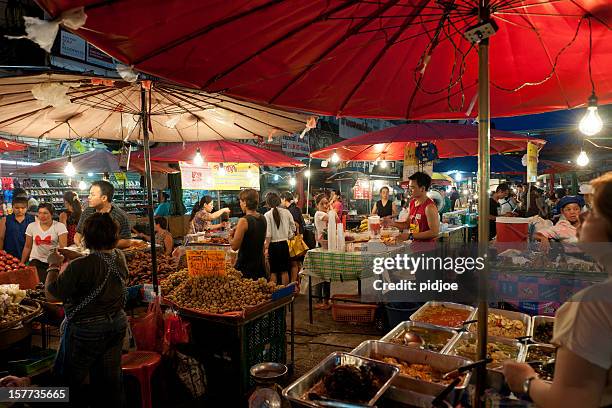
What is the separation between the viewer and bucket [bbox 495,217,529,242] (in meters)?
5.11

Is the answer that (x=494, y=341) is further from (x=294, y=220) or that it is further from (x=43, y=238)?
(x=43, y=238)

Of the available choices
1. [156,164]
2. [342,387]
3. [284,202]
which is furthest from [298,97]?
[156,164]

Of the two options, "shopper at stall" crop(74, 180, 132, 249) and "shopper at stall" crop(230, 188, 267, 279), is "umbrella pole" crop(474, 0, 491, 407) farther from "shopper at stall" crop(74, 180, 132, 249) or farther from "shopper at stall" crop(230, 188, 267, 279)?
"shopper at stall" crop(74, 180, 132, 249)

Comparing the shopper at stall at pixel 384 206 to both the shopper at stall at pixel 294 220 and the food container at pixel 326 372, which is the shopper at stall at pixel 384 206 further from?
the food container at pixel 326 372

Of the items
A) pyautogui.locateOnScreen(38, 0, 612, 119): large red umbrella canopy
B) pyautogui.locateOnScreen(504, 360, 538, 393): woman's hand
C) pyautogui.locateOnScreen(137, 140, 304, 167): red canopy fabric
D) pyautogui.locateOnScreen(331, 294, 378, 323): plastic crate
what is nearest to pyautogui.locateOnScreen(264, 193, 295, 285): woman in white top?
pyautogui.locateOnScreen(331, 294, 378, 323): plastic crate

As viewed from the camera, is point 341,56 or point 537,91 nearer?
point 341,56

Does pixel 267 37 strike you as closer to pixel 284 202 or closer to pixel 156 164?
pixel 284 202

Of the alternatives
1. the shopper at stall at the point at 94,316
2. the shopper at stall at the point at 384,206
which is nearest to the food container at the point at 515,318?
the shopper at stall at the point at 94,316

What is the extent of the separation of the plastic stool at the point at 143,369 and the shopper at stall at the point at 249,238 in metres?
2.13

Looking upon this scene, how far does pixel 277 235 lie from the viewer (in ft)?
23.9

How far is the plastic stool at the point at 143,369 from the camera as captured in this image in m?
3.50

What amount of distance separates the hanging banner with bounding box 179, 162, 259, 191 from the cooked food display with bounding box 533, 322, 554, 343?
24.1ft

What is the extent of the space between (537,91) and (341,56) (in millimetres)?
1824

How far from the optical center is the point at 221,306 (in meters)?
4.05
